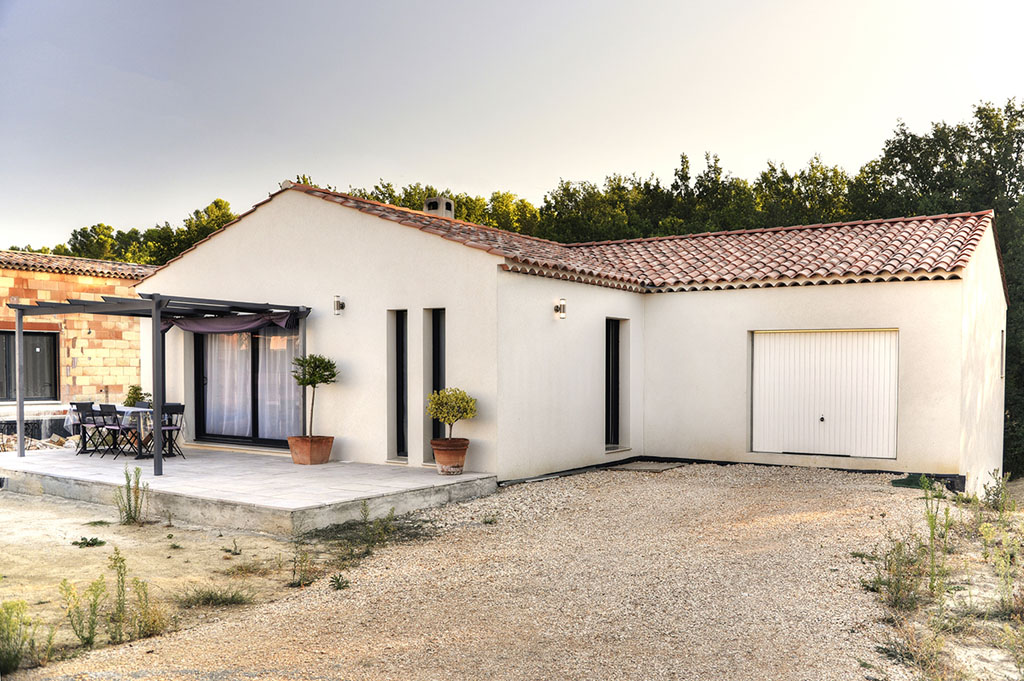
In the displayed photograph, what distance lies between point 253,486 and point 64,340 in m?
15.2

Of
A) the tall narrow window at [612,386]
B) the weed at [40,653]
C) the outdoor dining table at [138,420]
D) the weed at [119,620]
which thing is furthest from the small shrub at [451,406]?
the weed at [40,653]

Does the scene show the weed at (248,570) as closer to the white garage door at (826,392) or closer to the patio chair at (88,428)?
the patio chair at (88,428)

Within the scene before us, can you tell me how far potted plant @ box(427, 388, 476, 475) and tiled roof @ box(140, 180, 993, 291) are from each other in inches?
78.5

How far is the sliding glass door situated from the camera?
13.5m

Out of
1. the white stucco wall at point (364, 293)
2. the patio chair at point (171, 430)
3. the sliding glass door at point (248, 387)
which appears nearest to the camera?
the white stucco wall at point (364, 293)

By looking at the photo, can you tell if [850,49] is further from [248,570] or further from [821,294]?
[248,570]

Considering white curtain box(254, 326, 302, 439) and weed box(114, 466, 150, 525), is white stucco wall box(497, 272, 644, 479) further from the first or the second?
weed box(114, 466, 150, 525)

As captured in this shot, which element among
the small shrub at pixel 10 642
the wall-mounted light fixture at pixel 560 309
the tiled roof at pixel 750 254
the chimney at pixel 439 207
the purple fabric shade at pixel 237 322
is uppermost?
the chimney at pixel 439 207

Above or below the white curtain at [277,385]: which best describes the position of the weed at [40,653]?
below

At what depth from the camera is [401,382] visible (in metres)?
12.2

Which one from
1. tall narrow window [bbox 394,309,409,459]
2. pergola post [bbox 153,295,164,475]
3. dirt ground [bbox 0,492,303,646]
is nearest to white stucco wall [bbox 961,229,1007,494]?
tall narrow window [bbox 394,309,409,459]

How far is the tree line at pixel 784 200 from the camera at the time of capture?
92.7 feet

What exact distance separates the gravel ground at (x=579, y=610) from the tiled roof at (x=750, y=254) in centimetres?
420

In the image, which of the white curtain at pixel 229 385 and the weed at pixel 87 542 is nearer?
the weed at pixel 87 542
